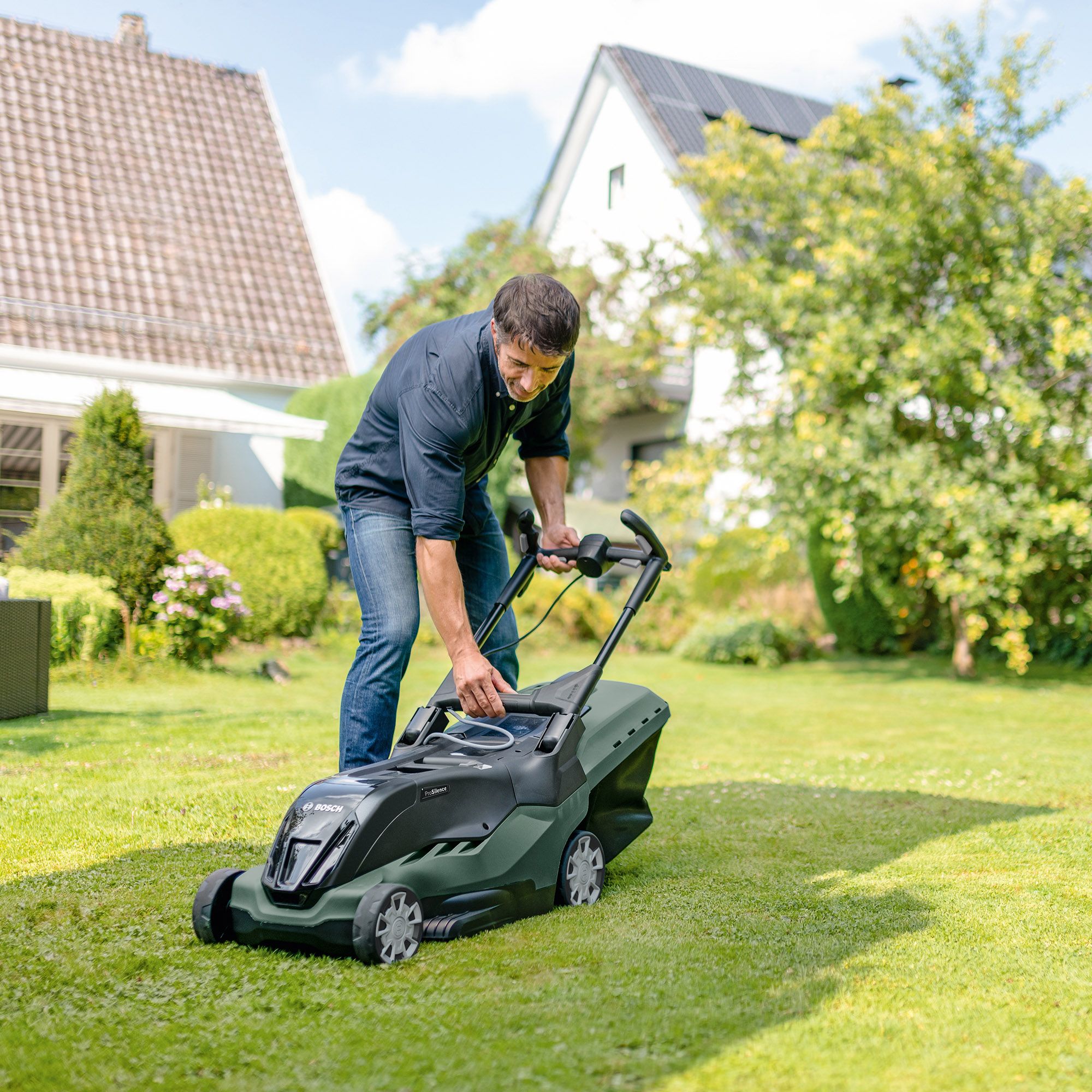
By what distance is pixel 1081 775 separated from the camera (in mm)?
5441

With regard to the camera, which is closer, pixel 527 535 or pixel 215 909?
pixel 215 909

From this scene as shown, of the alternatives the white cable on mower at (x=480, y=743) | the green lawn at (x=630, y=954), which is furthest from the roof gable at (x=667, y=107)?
the white cable on mower at (x=480, y=743)

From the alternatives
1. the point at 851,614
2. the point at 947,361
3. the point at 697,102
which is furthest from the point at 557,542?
the point at 697,102

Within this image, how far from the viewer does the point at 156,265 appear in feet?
46.9

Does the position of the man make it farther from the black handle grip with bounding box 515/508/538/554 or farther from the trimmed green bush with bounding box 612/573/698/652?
the trimmed green bush with bounding box 612/573/698/652

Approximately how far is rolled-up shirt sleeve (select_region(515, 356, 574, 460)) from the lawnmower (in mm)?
311

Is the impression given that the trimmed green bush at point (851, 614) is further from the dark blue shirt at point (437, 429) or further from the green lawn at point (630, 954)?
the dark blue shirt at point (437, 429)

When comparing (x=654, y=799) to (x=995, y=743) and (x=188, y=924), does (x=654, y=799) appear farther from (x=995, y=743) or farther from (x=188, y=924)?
(x=995, y=743)

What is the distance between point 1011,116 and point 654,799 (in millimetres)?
7750

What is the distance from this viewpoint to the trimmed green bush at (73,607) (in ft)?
26.1

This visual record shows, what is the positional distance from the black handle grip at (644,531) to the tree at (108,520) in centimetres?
605

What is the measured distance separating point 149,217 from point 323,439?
3730 mm

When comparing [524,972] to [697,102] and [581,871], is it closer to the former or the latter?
[581,871]

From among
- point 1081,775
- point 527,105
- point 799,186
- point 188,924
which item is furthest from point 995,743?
point 527,105
